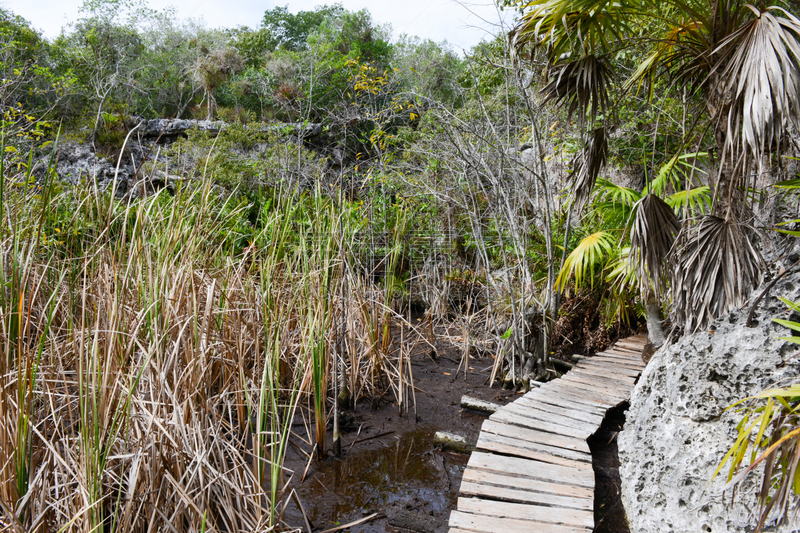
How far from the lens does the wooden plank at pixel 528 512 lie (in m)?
1.94

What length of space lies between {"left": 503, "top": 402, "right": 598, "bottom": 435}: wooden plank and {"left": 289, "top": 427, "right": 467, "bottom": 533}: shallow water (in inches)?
18.4

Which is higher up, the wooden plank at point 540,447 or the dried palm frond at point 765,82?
the dried palm frond at point 765,82

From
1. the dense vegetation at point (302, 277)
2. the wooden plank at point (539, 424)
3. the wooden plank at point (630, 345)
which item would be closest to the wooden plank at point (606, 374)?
the dense vegetation at point (302, 277)

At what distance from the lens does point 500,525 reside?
1.92m

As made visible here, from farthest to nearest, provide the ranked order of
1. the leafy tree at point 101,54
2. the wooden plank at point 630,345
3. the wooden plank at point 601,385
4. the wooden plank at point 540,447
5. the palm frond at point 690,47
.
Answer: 1. the leafy tree at point 101,54
2. the wooden plank at point 630,345
3. the wooden plank at point 601,385
4. the wooden plank at point 540,447
5. the palm frond at point 690,47

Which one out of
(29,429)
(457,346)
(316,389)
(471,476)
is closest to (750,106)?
(471,476)

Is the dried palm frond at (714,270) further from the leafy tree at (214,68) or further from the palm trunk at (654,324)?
the leafy tree at (214,68)

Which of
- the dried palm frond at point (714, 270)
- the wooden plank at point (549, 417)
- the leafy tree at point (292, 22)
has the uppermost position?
the leafy tree at point (292, 22)

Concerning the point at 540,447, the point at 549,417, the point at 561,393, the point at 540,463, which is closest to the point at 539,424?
the point at 549,417

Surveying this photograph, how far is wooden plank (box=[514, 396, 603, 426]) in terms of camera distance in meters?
2.93

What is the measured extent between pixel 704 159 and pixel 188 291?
3555 millimetres

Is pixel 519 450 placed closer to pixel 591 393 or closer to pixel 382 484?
pixel 382 484

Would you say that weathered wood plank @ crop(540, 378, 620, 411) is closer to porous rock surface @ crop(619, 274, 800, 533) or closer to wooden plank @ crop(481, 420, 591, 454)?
wooden plank @ crop(481, 420, 591, 454)

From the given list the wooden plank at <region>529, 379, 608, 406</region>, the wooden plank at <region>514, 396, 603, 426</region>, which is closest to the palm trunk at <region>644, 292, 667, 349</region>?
the wooden plank at <region>529, 379, 608, 406</region>
